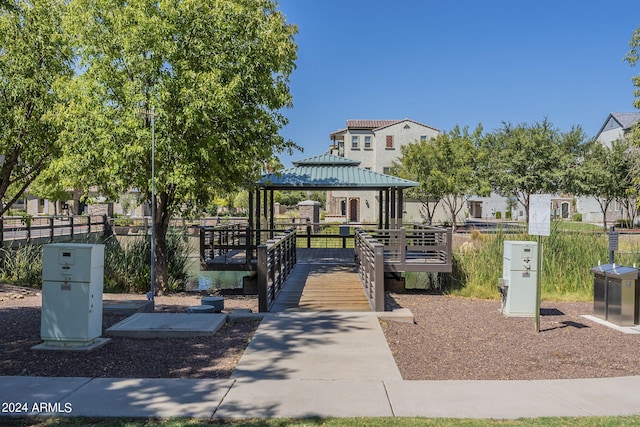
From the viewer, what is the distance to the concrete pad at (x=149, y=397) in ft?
14.4

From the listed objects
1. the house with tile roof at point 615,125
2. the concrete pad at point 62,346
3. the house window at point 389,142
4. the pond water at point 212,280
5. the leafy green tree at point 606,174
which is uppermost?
the house with tile roof at point 615,125

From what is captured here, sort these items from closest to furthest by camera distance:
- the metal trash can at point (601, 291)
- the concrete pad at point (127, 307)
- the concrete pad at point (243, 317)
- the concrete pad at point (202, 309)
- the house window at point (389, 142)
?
the concrete pad at point (243, 317) < the concrete pad at point (127, 307) < the metal trash can at point (601, 291) < the concrete pad at point (202, 309) < the house window at point (389, 142)

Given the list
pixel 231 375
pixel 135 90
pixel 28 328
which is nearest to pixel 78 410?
pixel 231 375

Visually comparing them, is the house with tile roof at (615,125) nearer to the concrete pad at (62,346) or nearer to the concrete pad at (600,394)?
the concrete pad at (600,394)

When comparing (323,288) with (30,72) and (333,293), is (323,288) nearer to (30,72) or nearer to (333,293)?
(333,293)

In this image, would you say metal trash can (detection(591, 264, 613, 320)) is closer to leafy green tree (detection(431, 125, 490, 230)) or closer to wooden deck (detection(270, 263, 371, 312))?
wooden deck (detection(270, 263, 371, 312))

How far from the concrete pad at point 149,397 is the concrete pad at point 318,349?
1.86ft

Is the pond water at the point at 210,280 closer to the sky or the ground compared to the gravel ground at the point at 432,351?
closer to the ground

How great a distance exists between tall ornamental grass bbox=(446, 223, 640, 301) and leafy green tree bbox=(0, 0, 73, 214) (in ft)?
41.0

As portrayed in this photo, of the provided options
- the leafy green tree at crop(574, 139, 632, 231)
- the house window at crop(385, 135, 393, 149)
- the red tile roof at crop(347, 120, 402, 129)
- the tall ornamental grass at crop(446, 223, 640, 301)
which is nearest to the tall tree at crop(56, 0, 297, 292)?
the tall ornamental grass at crop(446, 223, 640, 301)

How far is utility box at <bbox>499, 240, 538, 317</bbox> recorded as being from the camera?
908 cm

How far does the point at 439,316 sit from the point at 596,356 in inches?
119

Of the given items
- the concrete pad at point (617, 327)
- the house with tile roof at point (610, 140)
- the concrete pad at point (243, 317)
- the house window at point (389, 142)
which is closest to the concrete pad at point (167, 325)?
the concrete pad at point (243, 317)

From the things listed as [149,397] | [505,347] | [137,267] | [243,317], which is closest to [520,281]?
[505,347]
